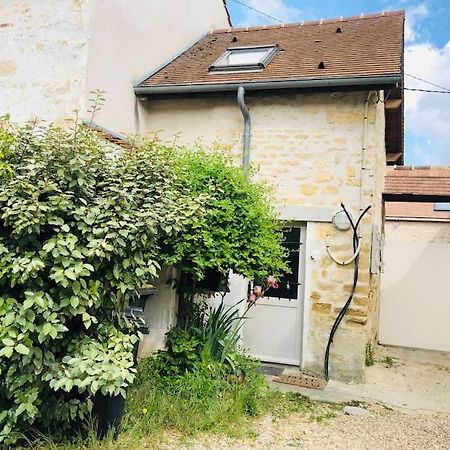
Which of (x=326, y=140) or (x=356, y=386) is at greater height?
(x=326, y=140)

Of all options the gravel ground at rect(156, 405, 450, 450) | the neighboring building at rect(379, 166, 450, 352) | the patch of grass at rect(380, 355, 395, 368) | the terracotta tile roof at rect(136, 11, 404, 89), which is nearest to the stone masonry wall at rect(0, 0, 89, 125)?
the terracotta tile roof at rect(136, 11, 404, 89)

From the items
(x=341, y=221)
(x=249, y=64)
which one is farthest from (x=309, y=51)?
(x=341, y=221)

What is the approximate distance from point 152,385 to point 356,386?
3144mm

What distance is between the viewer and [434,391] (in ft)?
21.1

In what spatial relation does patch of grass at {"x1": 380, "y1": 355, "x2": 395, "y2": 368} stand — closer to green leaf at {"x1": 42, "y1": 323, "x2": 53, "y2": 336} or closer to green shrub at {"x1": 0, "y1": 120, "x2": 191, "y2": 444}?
green shrub at {"x1": 0, "y1": 120, "x2": 191, "y2": 444}

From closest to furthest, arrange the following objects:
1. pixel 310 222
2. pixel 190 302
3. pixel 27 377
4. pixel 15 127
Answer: pixel 27 377 → pixel 15 127 → pixel 190 302 → pixel 310 222

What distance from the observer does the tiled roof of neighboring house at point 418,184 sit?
27.8 feet

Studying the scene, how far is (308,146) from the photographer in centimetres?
704

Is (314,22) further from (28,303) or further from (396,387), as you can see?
(28,303)

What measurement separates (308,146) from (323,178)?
0.59 metres

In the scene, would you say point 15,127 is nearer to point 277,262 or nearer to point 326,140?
point 277,262

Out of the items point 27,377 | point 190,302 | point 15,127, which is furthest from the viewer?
point 190,302

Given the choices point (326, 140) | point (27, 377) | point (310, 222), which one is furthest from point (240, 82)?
point (27, 377)

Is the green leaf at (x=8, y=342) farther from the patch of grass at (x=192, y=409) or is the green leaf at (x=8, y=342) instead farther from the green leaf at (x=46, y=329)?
the patch of grass at (x=192, y=409)
